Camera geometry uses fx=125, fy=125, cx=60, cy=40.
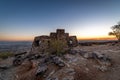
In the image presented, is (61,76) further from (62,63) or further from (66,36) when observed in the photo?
(66,36)

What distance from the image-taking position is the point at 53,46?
22.8 meters

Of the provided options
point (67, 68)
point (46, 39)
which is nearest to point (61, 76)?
point (67, 68)

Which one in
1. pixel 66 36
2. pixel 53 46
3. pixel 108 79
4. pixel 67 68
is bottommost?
pixel 108 79

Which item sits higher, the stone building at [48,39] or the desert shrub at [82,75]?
the stone building at [48,39]

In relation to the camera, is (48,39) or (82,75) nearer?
(82,75)

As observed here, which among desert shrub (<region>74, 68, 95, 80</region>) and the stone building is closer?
desert shrub (<region>74, 68, 95, 80</region>)

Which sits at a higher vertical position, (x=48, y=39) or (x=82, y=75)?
(x=48, y=39)

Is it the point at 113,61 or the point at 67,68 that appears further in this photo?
the point at 113,61

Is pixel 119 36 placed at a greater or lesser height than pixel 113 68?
greater

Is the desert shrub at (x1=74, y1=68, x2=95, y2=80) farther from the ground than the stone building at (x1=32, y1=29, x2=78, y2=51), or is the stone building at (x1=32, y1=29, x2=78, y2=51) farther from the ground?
the stone building at (x1=32, y1=29, x2=78, y2=51)

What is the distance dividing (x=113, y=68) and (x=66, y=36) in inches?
660

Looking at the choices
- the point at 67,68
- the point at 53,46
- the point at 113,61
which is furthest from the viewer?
the point at 53,46

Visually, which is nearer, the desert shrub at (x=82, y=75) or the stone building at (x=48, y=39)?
the desert shrub at (x=82, y=75)

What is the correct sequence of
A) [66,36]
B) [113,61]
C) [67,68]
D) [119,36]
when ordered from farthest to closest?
[119,36]
[66,36]
[113,61]
[67,68]
